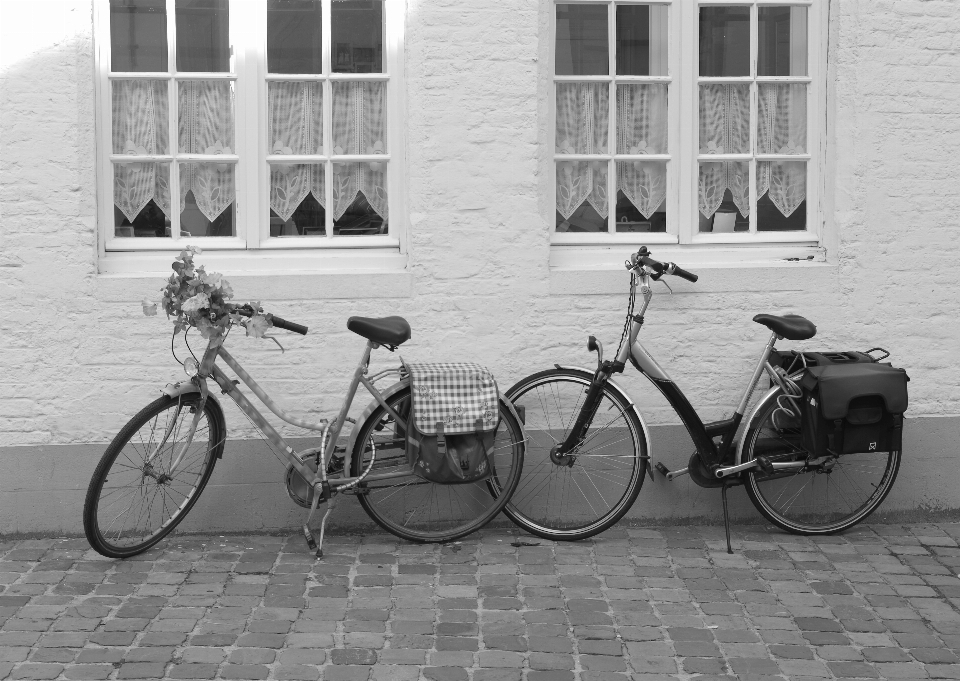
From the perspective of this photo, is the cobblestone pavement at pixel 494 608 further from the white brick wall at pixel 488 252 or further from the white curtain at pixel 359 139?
the white curtain at pixel 359 139

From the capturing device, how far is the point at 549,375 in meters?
6.08

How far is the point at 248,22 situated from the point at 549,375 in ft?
7.51

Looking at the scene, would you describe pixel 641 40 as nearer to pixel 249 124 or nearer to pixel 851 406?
pixel 249 124

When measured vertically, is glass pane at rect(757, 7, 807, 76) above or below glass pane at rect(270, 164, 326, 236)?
above

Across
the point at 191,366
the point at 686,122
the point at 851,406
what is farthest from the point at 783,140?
the point at 191,366

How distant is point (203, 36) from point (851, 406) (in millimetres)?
3640

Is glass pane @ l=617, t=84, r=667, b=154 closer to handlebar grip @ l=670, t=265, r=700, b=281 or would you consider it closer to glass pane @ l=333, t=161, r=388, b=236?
handlebar grip @ l=670, t=265, r=700, b=281

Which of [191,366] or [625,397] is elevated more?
[191,366]

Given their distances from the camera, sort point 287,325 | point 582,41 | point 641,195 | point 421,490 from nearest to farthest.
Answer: point 287,325 < point 421,490 < point 582,41 < point 641,195

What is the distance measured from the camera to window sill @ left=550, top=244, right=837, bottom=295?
6.26 meters

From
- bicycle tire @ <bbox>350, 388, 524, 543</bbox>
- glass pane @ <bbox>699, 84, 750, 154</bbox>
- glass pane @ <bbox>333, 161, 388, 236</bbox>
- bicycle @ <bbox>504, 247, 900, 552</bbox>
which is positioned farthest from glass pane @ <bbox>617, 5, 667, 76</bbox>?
bicycle tire @ <bbox>350, 388, 524, 543</bbox>

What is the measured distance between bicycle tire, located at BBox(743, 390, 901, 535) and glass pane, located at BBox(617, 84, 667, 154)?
1475 mm

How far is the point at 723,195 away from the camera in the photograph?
656 cm

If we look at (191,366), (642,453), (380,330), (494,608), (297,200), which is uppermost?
(297,200)
